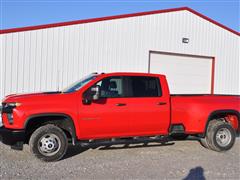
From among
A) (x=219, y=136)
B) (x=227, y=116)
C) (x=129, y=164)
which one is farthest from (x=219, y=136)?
(x=129, y=164)

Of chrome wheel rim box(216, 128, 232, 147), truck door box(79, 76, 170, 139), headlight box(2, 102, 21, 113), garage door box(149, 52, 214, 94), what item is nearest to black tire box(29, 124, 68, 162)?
truck door box(79, 76, 170, 139)

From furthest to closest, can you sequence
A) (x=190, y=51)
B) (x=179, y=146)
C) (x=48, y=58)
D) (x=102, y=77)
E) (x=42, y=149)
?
(x=190, y=51) → (x=48, y=58) → (x=179, y=146) → (x=102, y=77) → (x=42, y=149)

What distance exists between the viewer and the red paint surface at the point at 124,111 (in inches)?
256

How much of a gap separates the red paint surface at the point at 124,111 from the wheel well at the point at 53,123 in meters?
0.12

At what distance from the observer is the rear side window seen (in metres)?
7.21

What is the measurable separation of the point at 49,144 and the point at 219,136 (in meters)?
4.15

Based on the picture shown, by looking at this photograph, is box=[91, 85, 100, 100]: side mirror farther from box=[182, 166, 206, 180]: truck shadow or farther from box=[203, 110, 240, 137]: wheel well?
box=[203, 110, 240, 137]: wheel well

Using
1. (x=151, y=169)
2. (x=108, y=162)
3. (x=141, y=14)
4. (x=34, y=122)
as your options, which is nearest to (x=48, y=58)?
(x=141, y=14)

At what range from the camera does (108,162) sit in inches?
261

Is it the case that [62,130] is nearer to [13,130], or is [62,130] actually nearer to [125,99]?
[13,130]

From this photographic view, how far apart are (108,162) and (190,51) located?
32.1 feet

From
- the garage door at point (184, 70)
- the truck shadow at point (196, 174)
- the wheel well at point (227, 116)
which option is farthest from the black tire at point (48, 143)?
the garage door at point (184, 70)

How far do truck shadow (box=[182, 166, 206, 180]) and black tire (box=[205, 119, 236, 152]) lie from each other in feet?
5.15

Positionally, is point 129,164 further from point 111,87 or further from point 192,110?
point 192,110
